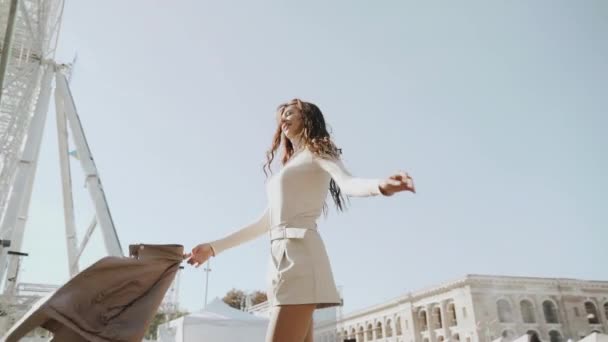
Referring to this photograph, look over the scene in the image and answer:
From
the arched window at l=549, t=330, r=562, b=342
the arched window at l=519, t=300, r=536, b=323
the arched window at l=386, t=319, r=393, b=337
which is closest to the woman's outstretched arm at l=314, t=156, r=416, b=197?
the arched window at l=549, t=330, r=562, b=342

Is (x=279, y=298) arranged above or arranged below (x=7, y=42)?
below

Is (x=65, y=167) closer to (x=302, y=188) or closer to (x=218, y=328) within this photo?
(x=218, y=328)

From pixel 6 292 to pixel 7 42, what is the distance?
27.5 ft

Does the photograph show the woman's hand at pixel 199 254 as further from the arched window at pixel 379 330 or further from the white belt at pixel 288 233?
the arched window at pixel 379 330

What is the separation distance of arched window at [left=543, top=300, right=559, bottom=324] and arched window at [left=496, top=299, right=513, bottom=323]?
14.3 feet

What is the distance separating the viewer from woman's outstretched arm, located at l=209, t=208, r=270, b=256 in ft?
6.30

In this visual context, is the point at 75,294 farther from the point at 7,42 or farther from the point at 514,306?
the point at 514,306

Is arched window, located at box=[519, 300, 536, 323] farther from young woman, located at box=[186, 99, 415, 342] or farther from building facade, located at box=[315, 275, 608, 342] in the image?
young woman, located at box=[186, 99, 415, 342]

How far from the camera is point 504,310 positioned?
5944 centimetres

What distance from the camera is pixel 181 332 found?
1212cm

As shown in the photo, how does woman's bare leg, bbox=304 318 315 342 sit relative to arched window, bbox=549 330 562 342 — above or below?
below

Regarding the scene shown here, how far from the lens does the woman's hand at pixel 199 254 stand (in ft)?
6.15

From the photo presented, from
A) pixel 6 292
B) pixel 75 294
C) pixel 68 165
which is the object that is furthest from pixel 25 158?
pixel 75 294

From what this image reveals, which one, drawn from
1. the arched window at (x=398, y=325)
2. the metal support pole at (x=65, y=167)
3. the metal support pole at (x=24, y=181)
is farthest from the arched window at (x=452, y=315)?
the metal support pole at (x=24, y=181)
